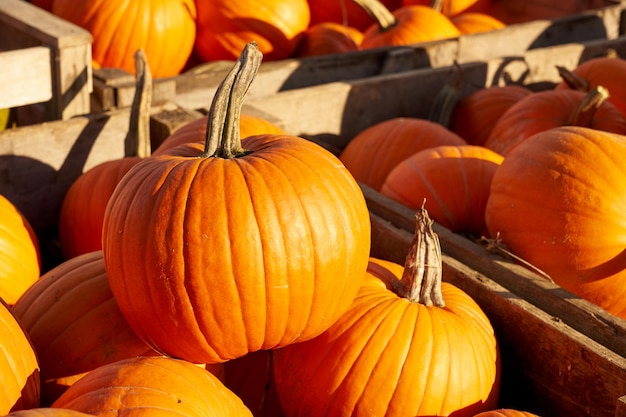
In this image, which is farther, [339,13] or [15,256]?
[339,13]

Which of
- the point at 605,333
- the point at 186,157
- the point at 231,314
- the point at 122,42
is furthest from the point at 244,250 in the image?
the point at 122,42

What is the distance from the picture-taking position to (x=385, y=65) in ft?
15.8

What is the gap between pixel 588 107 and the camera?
11.6 feet

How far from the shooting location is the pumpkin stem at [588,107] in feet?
11.5

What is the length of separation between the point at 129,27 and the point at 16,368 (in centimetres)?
280

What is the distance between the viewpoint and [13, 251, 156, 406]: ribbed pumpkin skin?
7.40 ft

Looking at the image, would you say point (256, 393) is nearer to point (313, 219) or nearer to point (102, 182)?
point (313, 219)

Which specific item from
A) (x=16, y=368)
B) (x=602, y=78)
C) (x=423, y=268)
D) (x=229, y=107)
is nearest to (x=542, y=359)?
(x=423, y=268)

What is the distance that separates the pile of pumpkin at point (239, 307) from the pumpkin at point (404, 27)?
3103mm

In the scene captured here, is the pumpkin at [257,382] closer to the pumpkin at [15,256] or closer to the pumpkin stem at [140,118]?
the pumpkin at [15,256]

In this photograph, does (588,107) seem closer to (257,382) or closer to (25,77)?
(257,382)

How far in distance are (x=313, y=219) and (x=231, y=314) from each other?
12.3 inches

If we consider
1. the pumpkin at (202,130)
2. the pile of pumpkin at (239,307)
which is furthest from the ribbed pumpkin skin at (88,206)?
the pile of pumpkin at (239,307)

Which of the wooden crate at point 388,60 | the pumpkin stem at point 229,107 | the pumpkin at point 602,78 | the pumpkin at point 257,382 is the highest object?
the pumpkin stem at point 229,107
